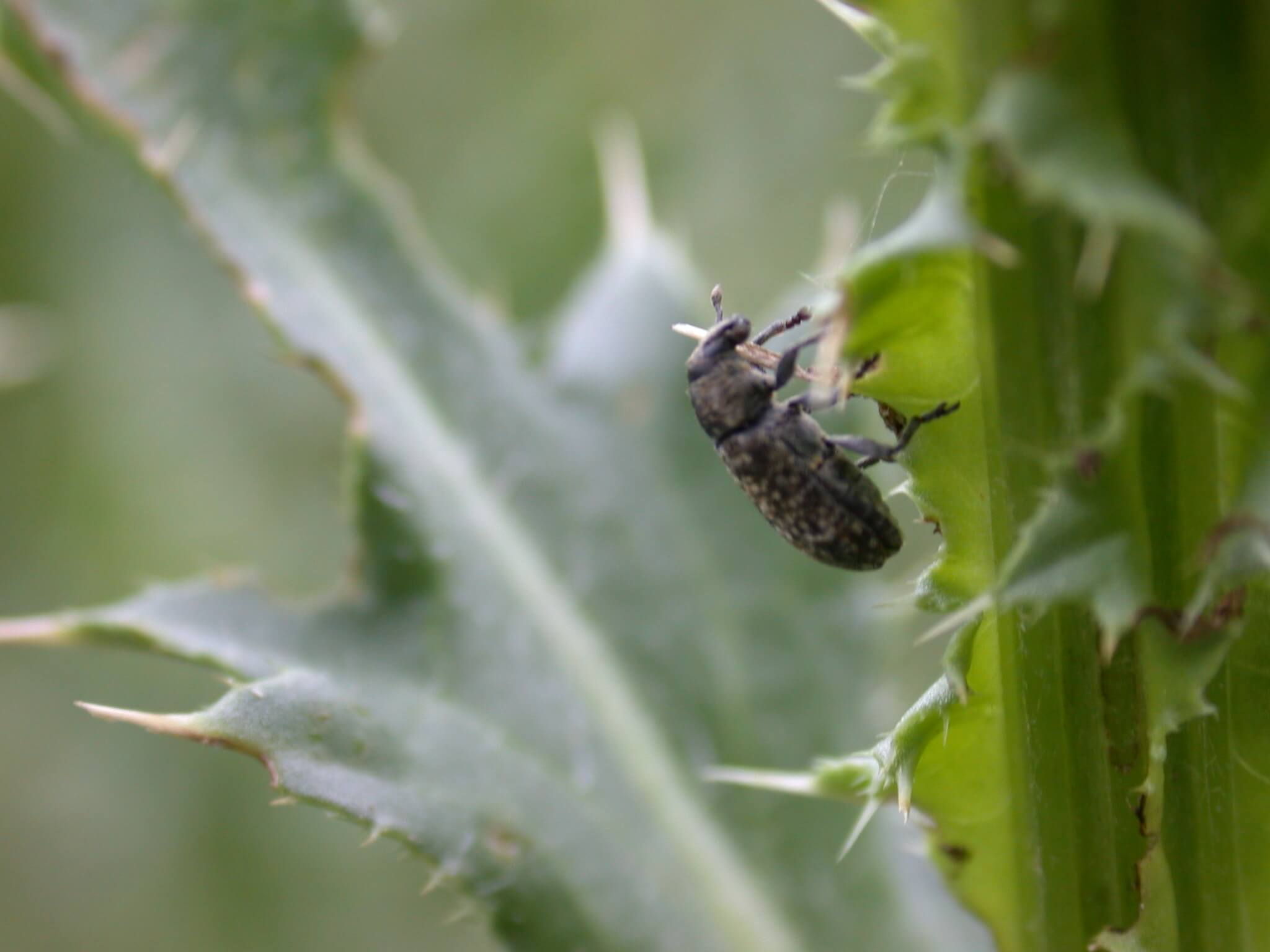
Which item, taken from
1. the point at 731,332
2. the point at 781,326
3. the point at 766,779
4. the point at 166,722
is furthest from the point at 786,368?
the point at 166,722

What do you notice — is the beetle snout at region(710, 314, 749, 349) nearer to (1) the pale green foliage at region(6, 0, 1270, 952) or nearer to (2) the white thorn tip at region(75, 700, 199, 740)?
(1) the pale green foliage at region(6, 0, 1270, 952)

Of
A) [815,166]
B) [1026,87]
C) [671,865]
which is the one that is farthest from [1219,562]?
[815,166]

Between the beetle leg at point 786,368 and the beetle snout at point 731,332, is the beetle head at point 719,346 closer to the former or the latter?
the beetle snout at point 731,332

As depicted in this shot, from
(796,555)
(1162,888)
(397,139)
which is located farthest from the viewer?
(397,139)

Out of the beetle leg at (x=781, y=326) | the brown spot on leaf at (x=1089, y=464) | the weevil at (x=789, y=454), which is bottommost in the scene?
the weevil at (x=789, y=454)

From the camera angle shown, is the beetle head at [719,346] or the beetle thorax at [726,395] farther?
the beetle head at [719,346]

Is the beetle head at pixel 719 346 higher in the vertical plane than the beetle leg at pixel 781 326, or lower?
lower

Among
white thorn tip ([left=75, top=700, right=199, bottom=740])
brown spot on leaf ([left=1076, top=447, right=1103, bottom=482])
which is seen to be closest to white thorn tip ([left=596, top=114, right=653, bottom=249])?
white thorn tip ([left=75, top=700, right=199, bottom=740])

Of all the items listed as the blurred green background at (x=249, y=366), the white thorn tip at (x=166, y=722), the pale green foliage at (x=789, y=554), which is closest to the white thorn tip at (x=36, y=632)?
the pale green foliage at (x=789, y=554)

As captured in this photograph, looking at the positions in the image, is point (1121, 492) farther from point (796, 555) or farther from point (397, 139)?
point (397, 139)
